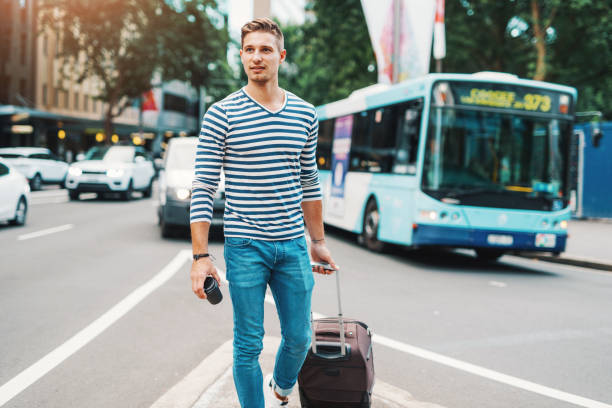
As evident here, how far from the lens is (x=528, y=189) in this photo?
10.2m

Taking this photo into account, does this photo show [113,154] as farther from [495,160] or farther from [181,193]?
[495,160]

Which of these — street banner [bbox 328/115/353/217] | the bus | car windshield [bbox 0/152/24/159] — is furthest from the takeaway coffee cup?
car windshield [bbox 0/152/24/159]

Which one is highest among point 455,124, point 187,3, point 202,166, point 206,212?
point 187,3

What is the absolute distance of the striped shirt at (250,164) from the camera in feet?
9.61

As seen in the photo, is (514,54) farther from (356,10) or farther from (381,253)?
(381,253)

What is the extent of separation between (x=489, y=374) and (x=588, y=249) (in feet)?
31.1

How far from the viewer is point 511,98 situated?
1034cm

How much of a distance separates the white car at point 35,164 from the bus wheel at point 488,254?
20140 mm

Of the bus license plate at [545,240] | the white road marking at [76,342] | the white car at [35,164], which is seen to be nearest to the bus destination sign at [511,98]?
the bus license plate at [545,240]

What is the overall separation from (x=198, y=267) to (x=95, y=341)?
2765mm

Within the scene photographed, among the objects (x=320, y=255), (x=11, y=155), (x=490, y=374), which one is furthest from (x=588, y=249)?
(x=11, y=155)

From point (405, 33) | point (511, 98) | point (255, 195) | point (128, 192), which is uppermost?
point (405, 33)

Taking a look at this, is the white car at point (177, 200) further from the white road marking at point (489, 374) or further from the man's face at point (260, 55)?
the man's face at point (260, 55)

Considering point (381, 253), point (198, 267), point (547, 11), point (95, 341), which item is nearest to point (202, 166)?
point (198, 267)
